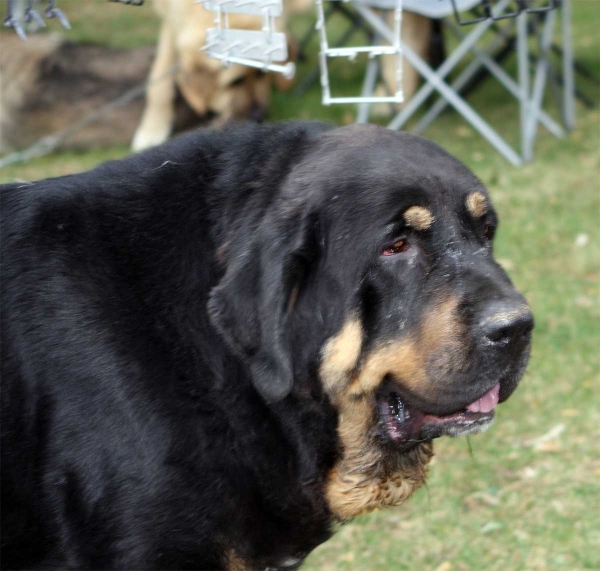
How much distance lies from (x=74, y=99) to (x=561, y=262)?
5.18 metres

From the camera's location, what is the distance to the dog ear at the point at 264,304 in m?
2.43

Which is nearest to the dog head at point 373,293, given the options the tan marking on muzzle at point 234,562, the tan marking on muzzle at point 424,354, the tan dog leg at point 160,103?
the tan marking on muzzle at point 424,354

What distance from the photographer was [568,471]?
4168 mm

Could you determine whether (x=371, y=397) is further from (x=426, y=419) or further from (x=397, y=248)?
(x=397, y=248)

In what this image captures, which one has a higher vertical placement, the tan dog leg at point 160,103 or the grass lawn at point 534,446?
the tan dog leg at point 160,103

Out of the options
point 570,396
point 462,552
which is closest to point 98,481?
point 462,552

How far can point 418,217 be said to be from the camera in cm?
254

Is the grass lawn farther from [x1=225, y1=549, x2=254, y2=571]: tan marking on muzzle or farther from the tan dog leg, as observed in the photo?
[x1=225, y1=549, x2=254, y2=571]: tan marking on muzzle

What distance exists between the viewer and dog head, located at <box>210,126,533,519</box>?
2463mm

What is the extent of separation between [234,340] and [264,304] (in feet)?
0.50

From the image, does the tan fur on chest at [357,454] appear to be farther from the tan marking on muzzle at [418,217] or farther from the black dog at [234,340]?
the tan marking on muzzle at [418,217]

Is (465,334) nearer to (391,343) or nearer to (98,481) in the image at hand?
(391,343)

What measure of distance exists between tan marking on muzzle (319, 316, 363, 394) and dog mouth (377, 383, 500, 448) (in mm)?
184

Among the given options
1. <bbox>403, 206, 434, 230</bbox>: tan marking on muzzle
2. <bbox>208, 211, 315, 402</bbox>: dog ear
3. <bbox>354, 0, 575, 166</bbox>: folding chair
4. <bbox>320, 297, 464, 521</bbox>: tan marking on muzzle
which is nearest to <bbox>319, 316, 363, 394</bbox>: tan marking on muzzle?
<bbox>320, 297, 464, 521</bbox>: tan marking on muzzle
